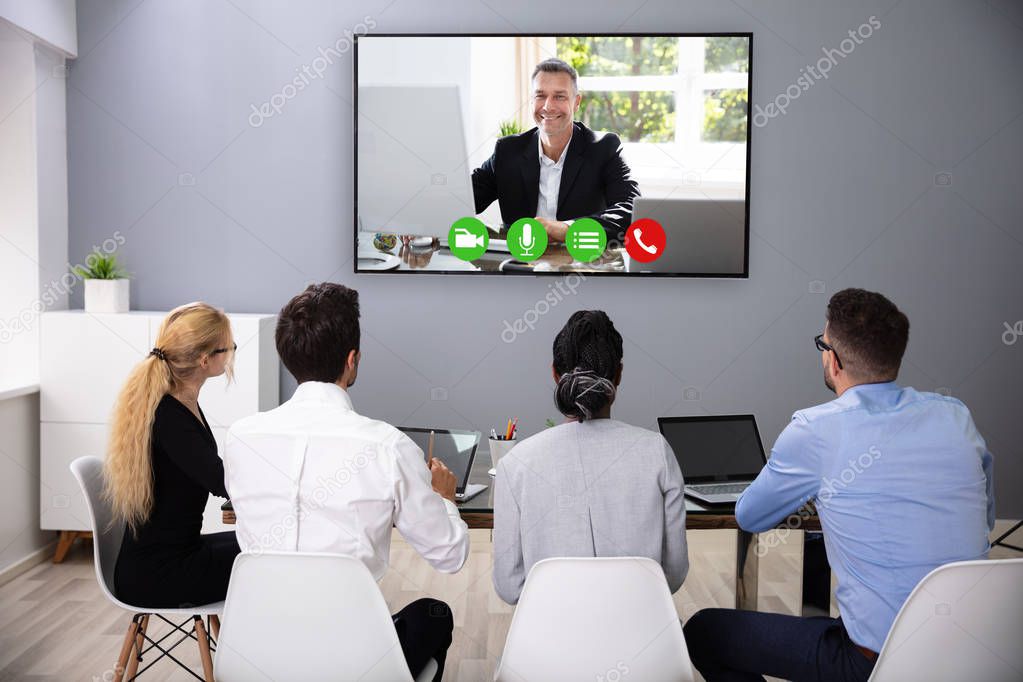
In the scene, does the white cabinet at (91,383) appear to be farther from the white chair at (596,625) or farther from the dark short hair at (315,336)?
the white chair at (596,625)

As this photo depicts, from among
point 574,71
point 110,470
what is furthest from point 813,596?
point 574,71

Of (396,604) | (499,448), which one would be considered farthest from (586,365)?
(396,604)

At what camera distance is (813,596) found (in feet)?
8.68

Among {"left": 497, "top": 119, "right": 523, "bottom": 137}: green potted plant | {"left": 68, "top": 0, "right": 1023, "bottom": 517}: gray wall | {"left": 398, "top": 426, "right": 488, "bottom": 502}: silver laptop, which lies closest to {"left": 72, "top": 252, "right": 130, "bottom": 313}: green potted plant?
{"left": 68, "top": 0, "right": 1023, "bottom": 517}: gray wall

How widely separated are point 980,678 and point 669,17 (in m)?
3.22

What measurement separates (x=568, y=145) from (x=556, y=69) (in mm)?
346

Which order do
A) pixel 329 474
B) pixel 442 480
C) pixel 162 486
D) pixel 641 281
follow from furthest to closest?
pixel 641 281
pixel 162 486
pixel 442 480
pixel 329 474

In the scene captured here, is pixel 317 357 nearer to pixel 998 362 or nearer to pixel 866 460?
pixel 866 460

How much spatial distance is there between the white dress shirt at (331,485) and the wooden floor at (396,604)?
1.22 m

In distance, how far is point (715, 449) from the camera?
2773mm

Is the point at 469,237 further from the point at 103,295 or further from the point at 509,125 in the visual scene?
the point at 103,295

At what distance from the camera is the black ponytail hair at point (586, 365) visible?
1.96 metres

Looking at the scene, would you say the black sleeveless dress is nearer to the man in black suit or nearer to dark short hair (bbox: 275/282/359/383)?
dark short hair (bbox: 275/282/359/383)

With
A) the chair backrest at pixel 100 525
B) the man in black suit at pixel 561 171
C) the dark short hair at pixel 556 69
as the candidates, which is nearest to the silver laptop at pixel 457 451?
the chair backrest at pixel 100 525
